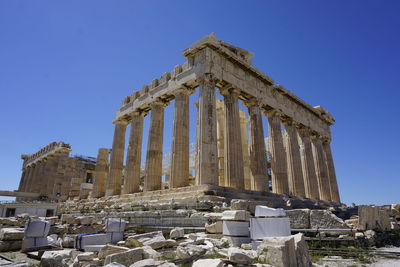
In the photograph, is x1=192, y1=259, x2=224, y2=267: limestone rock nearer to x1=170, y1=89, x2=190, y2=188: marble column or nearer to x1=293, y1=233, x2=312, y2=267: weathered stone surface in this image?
x1=293, y1=233, x2=312, y2=267: weathered stone surface

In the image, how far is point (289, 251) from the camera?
14.8 ft

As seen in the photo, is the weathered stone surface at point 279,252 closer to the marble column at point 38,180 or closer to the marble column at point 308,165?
the marble column at point 308,165

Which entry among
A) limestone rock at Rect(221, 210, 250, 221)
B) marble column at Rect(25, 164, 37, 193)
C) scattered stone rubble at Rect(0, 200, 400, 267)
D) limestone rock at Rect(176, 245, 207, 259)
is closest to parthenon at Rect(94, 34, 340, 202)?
scattered stone rubble at Rect(0, 200, 400, 267)

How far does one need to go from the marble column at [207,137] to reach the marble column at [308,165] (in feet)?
43.6

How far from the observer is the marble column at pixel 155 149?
733 inches

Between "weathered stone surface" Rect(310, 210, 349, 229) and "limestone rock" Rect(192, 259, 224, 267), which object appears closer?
"limestone rock" Rect(192, 259, 224, 267)

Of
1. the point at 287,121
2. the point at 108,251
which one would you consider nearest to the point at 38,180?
the point at 287,121

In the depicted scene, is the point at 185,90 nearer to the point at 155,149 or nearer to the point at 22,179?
the point at 155,149

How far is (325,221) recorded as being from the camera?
7.62 m

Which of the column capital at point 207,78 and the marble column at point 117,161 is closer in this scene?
the column capital at point 207,78

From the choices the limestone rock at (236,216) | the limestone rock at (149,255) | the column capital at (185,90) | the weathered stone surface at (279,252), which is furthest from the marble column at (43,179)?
the weathered stone surface at (279,252)

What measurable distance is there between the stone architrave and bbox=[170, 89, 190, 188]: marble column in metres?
2.60

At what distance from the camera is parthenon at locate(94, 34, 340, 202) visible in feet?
53.8

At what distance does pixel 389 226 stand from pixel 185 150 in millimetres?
11187
